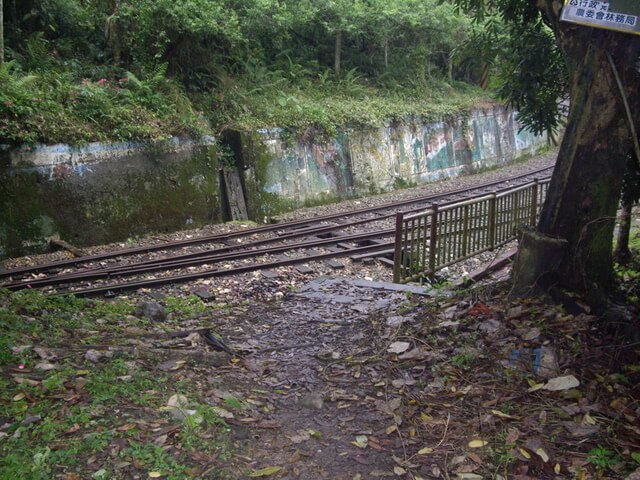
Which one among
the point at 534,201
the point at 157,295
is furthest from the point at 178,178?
the point at 534,201

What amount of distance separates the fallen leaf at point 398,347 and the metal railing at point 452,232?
3543 mm

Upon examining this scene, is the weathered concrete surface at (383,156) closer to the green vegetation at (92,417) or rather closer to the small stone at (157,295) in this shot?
the small stone at (157,295)

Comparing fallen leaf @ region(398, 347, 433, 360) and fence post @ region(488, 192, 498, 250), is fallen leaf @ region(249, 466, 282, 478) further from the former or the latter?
fence post @ region(488, 192, 498, 250)

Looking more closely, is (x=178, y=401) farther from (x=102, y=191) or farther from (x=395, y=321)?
(x=102, y=191)

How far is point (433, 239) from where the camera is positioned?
29.1 feet

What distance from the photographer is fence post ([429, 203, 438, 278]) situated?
868 centimetres

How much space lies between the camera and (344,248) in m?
11.8

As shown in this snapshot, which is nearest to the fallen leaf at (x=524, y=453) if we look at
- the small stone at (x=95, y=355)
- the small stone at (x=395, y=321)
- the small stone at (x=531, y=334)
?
the small stone at (x=531, y=334)

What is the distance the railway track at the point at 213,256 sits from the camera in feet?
30.6

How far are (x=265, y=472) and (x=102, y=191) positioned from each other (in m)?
10.6

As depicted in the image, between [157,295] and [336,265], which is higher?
[157,295]

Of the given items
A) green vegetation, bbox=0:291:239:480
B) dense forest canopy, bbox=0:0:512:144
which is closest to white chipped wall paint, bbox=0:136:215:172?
dense forest canopy, bbox=0:0:512:144

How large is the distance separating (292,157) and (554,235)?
12513mm

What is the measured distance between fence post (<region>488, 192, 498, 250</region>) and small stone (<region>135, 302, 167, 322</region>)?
222 inches
